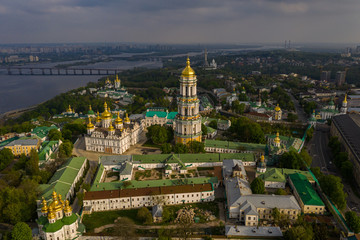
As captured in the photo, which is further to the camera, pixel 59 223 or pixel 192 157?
pixel 192 157

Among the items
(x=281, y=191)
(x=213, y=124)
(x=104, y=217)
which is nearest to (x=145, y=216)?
(x=104, y=217)

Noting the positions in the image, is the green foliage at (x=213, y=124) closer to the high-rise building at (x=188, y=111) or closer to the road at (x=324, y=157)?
the high-rise building at (x=188, y=111)

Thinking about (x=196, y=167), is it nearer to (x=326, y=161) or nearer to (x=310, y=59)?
(x=326, y=161)

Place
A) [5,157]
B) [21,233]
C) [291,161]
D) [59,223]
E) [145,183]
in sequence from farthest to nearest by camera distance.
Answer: [5,157], [291,161], [145,183], [59,223], [21,233]

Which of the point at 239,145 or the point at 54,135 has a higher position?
the point at 54,135

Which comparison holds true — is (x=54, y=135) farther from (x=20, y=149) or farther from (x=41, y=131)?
(x=20, y=149)
